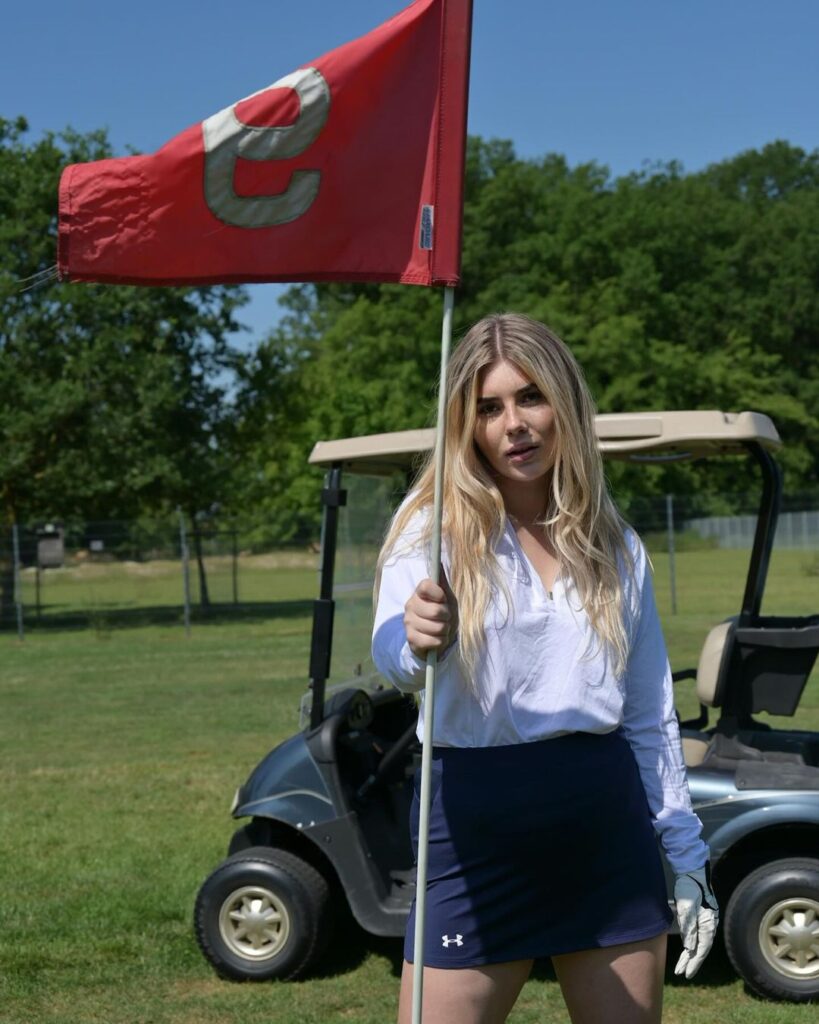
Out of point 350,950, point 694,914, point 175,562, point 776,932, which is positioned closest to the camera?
point 694,914

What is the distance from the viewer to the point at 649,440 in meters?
5.48

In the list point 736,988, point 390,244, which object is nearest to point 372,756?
point 736,988

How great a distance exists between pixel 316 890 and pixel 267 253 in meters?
3.11

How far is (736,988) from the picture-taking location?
5.21m

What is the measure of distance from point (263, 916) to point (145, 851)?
2.25m

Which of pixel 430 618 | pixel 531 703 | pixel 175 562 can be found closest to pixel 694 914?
pixel 531 703

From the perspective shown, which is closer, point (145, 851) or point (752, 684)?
point (752, 684)

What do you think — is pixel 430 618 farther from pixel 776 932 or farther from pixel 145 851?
pixel 145 851

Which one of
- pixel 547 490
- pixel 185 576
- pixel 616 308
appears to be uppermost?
pixel 616 308

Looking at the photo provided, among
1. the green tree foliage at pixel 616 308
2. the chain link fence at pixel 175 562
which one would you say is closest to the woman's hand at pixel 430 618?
the chain link fence at pixel 175 562

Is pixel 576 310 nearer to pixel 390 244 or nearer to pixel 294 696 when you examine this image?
pixel 294 696

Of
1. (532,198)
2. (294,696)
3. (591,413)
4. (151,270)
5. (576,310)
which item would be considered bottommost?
(294,696)

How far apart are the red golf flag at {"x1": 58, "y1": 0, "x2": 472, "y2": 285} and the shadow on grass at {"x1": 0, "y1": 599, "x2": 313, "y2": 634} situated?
75.5 feet

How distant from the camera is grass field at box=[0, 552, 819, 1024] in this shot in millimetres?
5113
